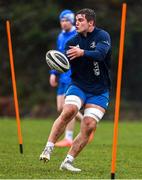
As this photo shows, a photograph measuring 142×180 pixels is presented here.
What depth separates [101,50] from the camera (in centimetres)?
909

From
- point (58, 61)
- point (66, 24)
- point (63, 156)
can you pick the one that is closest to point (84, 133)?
point (58, 61)

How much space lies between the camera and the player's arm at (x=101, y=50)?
898 centimetres

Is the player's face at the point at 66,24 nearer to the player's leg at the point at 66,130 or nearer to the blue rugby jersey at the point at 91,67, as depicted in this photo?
the player's leg at the point at 66,130

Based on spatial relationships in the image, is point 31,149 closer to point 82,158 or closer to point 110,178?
point 82,158

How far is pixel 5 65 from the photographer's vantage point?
93.8 feet

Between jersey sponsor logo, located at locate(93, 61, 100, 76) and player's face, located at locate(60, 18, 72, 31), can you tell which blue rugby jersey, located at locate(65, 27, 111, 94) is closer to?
jersey sponsor logo, located at locate(93, 61, 100, 76)

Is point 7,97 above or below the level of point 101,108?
above

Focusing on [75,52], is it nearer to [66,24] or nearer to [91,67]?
[91,67]

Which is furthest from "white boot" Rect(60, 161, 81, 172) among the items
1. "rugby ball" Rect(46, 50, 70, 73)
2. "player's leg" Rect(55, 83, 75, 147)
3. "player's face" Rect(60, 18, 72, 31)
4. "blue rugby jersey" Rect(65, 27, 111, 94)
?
"player's face" Rect(60, 18, 72, 31)

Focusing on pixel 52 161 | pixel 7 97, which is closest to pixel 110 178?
pixel 52 161

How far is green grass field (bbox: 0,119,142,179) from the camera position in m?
8.80

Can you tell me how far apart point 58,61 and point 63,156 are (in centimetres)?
246

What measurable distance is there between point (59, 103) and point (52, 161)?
11.0 feet

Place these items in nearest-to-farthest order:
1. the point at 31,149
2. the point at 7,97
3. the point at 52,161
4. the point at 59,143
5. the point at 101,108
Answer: the point at 101,108, the point at 52,161, the point at 31,149, the point at 59,143, the point at 7,97
